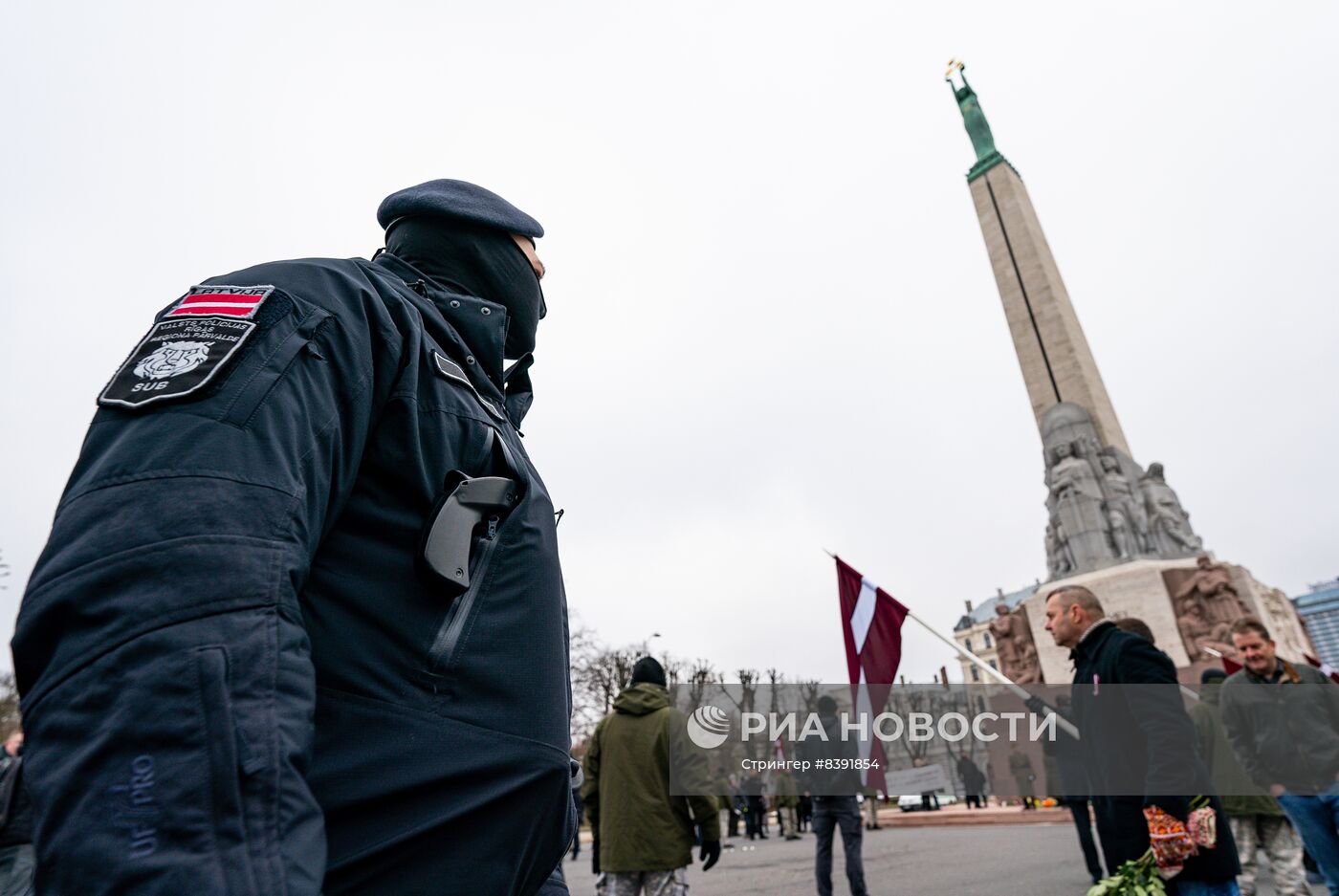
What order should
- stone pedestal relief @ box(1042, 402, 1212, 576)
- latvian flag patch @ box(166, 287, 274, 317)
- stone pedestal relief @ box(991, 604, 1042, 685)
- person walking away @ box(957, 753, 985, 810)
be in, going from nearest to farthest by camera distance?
latvian flag patch @ box(166, 287, 274, 317), stone pedestal relief @ box(991, 604, 1042, 685), stone pedestal relief @ box(1042, 402, 1212, 576), person walking away @ box(957, 753, 985, 810)

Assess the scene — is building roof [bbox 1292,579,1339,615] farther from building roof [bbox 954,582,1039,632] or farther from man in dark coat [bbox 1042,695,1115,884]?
man in dark coat [bbox 1042,695,1115,884]

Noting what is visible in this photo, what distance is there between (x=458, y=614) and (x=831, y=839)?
786 cm

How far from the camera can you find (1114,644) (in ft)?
15.6

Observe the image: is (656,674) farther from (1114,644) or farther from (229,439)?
(229,439)

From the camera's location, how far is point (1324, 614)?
569ft

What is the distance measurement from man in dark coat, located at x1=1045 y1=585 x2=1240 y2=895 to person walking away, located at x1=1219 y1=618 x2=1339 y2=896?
6.02 feet

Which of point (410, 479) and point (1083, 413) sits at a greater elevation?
point (1083, 413)

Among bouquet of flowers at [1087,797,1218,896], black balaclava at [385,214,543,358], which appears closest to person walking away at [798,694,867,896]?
bouquet of flowers at [1087,797,1218,896]

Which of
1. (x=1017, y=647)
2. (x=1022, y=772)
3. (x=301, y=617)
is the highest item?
(x=1017, y=647)

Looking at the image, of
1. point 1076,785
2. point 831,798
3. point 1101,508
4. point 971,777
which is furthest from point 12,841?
point 971,777

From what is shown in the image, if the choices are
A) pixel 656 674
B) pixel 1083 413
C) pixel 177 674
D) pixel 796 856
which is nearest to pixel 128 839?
pixel 177 674

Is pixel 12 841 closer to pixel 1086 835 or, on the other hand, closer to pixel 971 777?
pixel 1086 835

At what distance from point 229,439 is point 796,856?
1453 centimetres

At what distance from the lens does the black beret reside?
1623 mm
